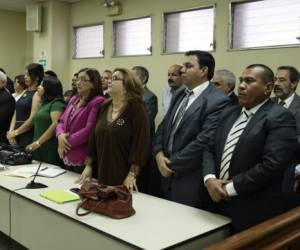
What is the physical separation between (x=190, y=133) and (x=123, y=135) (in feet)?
1.49

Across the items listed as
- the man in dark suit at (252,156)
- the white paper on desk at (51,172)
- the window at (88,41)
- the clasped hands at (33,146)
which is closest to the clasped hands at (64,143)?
the white paper on desk at (51,172)

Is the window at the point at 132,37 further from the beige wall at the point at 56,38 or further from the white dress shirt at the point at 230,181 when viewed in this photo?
the white dress shirt at the point at 230,181

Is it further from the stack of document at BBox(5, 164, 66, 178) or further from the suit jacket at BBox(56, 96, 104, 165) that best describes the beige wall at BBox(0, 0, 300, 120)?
the stack of document at BBox(5, 164, 66, 178)

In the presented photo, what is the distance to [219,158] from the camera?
2088mm

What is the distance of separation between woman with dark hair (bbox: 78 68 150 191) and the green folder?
0.32 m

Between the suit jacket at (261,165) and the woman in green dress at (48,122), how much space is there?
70.6 inches

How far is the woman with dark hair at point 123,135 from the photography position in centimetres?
252

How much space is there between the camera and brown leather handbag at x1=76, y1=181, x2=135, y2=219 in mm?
1936

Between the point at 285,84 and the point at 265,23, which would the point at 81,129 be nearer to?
the point at 285,84

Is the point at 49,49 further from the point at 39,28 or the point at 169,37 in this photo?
the point at 169,37

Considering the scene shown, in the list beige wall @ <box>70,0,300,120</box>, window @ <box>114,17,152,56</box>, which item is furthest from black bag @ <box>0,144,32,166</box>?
window @ <box>114,17,152,56</box>

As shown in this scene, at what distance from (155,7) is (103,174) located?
3377 millimetres

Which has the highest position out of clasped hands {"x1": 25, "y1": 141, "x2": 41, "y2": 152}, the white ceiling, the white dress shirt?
the white ceiling

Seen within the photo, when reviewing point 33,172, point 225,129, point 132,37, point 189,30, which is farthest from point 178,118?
point 132,37
